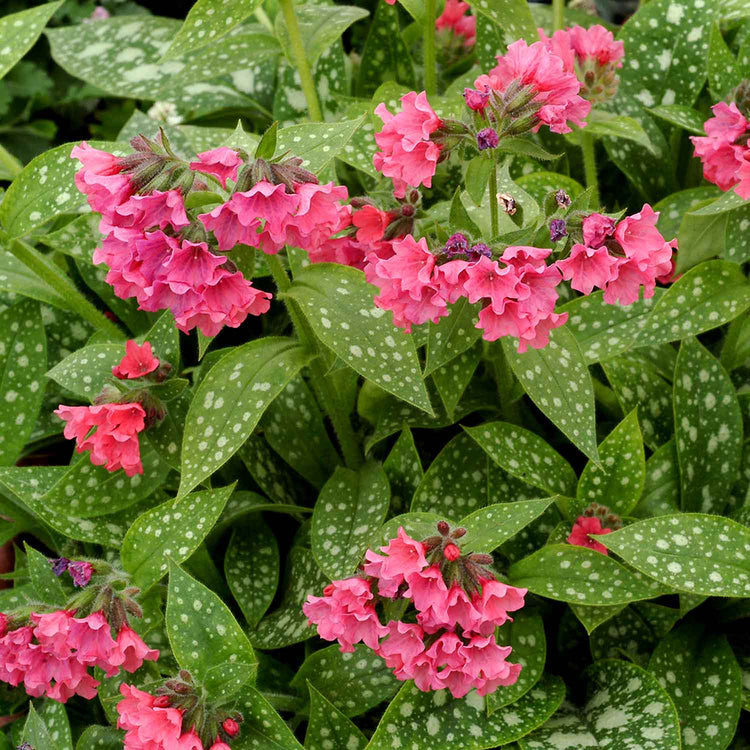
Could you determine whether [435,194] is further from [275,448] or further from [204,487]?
[204,487]

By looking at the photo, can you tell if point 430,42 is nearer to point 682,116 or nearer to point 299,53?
point 299,53

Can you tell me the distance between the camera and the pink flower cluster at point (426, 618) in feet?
3.41

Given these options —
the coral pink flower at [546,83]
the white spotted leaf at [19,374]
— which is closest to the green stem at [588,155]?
the coral pink flower at [546,83]

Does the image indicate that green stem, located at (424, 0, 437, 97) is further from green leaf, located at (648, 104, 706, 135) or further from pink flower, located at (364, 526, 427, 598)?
pink flower, located at (364, 526, 427, 598)

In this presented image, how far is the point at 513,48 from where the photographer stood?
46.7 inches

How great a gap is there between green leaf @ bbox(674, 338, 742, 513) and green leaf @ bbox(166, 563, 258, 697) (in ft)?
2.27

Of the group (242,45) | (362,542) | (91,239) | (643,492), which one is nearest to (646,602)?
A: (643,492)

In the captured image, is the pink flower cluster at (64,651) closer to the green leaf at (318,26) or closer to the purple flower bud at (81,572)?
the purple flower bud at (81,572)

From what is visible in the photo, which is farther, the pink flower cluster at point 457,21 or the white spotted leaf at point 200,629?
the pink flower cluster at point 457,21

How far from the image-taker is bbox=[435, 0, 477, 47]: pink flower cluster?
6.67 feet

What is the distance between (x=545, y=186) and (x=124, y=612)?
94cm

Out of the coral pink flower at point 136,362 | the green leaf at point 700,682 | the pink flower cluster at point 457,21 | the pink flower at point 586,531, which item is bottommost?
the green leaf at point 700,682

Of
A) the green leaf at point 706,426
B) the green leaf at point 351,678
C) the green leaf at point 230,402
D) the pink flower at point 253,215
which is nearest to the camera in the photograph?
the pink flower at point 253,215

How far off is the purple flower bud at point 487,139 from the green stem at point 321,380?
0.31 metres
